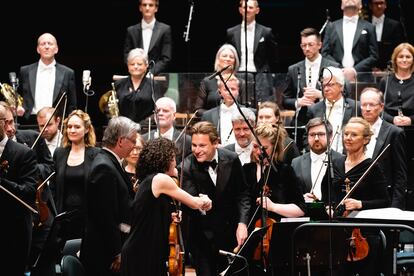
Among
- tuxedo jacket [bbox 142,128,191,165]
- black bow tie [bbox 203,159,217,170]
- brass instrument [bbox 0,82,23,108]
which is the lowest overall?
black bow tie [bbox 203,159,217,170]

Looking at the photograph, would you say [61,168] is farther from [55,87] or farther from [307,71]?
[307,71]

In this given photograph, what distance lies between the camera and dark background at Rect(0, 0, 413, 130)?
12539mm

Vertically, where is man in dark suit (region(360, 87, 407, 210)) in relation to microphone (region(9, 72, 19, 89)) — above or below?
below

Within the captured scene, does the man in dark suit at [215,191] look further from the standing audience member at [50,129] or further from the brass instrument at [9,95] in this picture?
the brass instrument at [9,95]

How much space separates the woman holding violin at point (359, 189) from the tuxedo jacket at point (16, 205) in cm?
219

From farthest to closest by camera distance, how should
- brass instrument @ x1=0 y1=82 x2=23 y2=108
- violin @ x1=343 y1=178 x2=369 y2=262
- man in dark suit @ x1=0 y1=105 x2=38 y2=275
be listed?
brass instrument @ x1=0 y1=82 x2=23 y2=108 < violin @ x1=343 y1=178 x2=369 y2=262 < man in dark suit @ x1=0 y1=105 x2=38 y2=275

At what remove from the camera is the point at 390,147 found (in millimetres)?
8320

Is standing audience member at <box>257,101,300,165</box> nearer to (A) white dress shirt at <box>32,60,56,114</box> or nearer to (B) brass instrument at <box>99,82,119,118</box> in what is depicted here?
(B) brass instrument at <box>99,82,119,118</box>

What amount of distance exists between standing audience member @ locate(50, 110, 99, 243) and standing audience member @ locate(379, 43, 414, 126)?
2.89 metres

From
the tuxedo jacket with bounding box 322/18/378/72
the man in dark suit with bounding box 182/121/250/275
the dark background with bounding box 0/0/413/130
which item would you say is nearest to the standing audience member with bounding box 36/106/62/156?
the man in dark suit with bounding box 182/121/250/275

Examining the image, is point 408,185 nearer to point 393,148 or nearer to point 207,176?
point 393,148

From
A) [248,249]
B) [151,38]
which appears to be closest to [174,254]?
[248,249]

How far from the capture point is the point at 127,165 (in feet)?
26.7

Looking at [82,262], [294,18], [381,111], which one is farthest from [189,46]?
[82,262]
